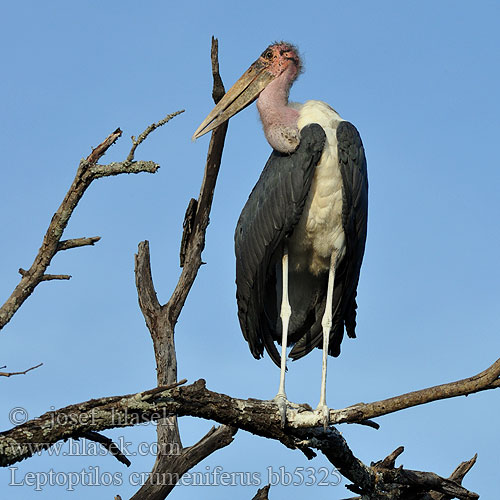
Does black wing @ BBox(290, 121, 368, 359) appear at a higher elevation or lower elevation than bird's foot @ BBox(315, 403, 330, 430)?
higher

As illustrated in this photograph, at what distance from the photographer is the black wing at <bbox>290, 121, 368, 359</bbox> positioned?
6719mm

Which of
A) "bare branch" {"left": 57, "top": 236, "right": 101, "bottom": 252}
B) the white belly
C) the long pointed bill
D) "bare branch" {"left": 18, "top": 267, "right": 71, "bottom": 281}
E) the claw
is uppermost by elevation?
the long pointed bill

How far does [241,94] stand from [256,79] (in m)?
0.18

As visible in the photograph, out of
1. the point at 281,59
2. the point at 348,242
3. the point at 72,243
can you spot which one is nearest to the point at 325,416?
the point at 348,242

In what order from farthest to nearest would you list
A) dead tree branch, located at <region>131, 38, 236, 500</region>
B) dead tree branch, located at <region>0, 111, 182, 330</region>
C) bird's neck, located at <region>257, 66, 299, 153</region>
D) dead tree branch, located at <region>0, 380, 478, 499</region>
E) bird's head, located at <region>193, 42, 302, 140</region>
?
1. bird's head, located at <region>193, 42, 302, 140</region>
2. dead tree branch, located at <region>131, 38, 236, 500</region>
3. bird's neck, located at <region>257, 66, 299, 153</region>
4. dead tree branch, located at <region>0, 111, 182, 330</region>
5. dead tree branch, located at <region>0, 380, 478, 499</region>

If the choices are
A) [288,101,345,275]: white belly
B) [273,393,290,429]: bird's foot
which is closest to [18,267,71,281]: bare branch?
[273,393,290,429]: bird's foot

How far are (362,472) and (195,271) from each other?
105 inches

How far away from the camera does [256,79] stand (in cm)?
768

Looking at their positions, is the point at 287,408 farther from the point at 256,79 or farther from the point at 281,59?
the point at 281,59

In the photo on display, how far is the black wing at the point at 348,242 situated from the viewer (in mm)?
6719

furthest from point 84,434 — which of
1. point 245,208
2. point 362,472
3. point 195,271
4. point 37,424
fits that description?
point 195,271

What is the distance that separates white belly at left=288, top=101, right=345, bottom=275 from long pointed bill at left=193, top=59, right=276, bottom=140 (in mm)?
596

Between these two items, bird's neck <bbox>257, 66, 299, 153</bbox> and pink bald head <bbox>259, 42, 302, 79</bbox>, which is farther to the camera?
pink bald head <bbox>259, 42, 302, 79</bbox>

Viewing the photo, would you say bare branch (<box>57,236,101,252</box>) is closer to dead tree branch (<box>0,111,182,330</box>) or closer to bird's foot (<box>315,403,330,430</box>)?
dead tree branch (<box>0,111,182,330</box>)
